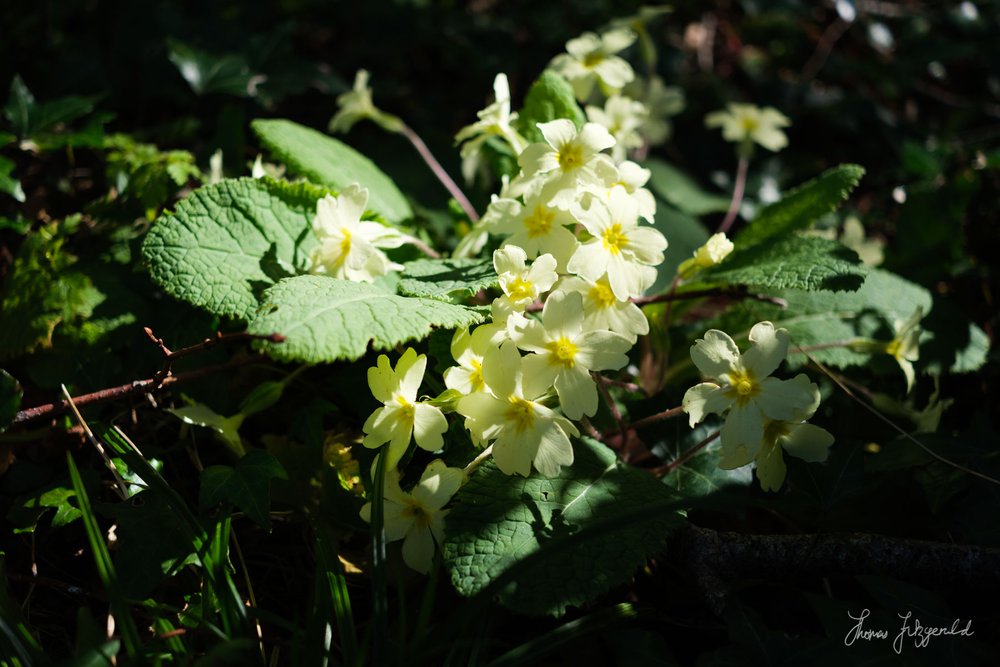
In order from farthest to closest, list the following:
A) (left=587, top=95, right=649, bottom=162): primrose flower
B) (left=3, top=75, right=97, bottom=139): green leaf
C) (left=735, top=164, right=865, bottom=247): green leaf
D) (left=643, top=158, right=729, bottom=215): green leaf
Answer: (left=643, top=158, right=729, bottom=215): green leaf
(left=3, top=75, right=97, bottom=139): green leaf
(left=587, top=95, right=649, bottom=162): primrose flower
(left=735, top=164, right=865, bottom=247): green leaf

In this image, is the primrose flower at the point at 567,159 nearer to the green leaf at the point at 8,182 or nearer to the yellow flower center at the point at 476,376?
the yellow flower center at the point at 476,376

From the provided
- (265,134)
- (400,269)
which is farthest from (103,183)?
(400,269)

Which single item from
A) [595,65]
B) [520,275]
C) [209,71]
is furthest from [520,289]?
[209,71]

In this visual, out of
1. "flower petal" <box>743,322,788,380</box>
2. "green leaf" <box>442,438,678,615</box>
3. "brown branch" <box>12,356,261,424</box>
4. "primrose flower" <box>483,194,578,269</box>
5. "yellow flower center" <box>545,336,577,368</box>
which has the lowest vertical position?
"green leaf" <box>442,438,678,615</box>

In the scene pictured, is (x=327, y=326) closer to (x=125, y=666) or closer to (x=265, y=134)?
(x=125, y=666)

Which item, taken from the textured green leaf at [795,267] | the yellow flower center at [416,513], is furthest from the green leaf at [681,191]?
the yellow flower center at [416,513]

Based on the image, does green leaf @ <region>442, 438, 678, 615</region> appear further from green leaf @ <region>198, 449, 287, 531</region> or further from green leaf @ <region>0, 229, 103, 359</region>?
green leaf @ <region>0, 229, 103, 359</region>

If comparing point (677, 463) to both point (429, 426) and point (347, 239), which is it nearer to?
point (429, 426)

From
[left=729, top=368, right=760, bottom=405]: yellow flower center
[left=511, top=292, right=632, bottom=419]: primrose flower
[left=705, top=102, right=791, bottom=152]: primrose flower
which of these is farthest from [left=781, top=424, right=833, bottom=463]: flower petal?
[left=705, top=102, right=791, bottom=152]: primrose flower
